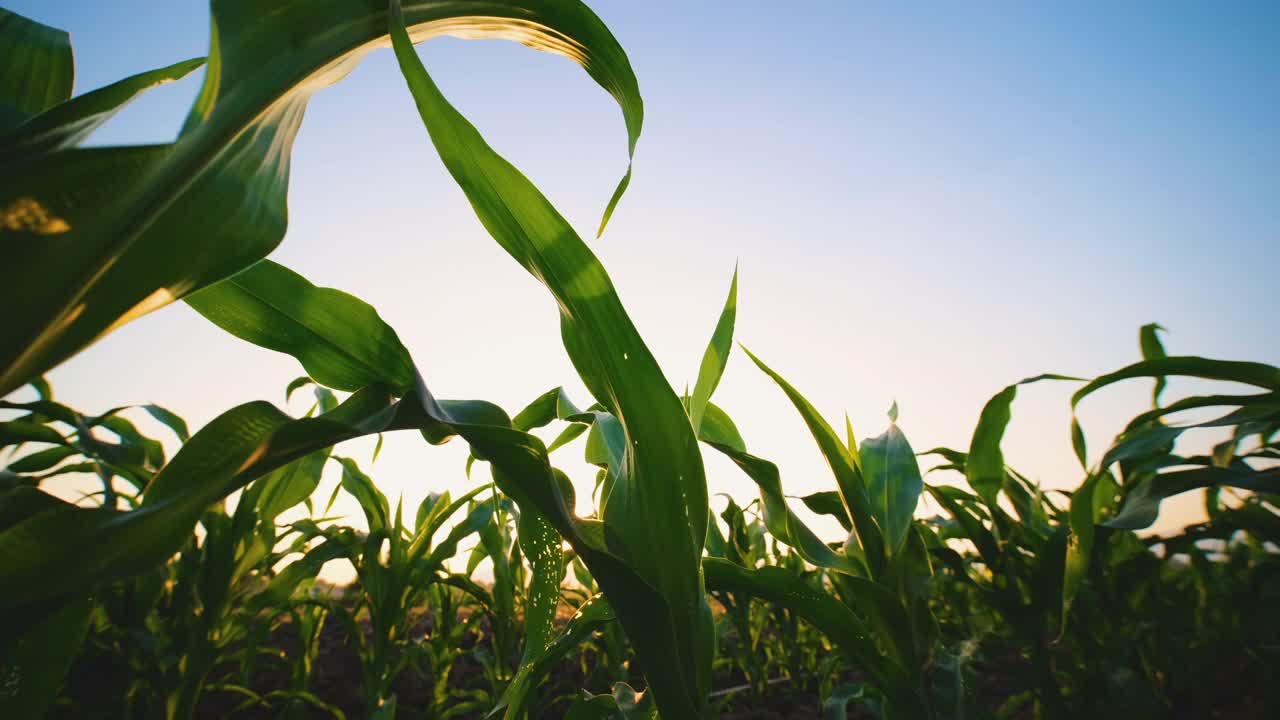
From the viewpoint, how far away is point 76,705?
1.33 meters

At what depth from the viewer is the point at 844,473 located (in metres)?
0.88

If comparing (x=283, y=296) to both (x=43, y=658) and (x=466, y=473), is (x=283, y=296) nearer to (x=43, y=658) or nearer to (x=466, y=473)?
(x=43, y=658)

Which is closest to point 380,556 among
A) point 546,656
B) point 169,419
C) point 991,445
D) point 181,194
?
point 169,419

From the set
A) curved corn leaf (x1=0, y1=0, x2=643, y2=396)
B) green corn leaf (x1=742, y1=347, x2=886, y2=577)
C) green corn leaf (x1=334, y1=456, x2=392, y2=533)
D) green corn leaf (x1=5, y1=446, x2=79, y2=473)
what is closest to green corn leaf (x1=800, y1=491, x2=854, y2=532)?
green corn leaf (x1=742, y1=347, x2=886, y2=577)

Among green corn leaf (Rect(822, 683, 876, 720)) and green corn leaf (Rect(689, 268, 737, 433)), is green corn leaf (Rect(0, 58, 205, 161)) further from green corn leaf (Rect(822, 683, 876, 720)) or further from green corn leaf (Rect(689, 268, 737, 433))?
green corn leaf (Rect(822, 683, 876, 720))

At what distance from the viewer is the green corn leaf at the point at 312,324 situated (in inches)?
21.6

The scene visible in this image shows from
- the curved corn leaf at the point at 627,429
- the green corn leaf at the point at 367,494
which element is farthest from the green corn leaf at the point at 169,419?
the curved corn leaf at the point at 627,429

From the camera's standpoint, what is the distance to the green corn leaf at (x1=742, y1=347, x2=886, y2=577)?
879 mm

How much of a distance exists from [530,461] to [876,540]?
64cm

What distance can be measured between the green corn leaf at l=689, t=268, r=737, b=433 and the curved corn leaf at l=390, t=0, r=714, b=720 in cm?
18

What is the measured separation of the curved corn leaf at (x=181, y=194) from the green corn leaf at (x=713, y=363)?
1.53 feet

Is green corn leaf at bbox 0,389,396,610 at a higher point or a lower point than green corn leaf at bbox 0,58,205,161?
lower

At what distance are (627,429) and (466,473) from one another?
110 centimetres

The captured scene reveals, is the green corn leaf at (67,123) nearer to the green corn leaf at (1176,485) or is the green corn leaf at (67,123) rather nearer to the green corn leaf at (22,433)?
the green corn leaf at (22,433)
